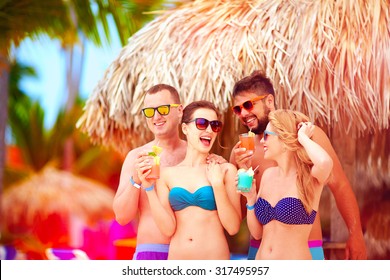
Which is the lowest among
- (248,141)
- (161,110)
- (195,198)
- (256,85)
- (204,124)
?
(195,198)

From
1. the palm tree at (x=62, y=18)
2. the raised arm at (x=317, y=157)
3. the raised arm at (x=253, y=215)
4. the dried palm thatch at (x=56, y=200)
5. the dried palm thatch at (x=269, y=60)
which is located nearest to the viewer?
the raised arm at (x=317, y=157)

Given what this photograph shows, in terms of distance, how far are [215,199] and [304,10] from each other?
149 centimetres

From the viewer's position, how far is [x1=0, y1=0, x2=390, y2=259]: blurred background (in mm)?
4973

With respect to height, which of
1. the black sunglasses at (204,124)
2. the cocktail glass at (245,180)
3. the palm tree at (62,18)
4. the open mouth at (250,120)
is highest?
the palm tree at (62,18)

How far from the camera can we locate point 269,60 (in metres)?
4.35

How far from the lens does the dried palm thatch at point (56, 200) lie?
38.1 feet

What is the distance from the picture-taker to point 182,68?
460 centimetres

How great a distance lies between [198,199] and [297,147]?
0.60 metres

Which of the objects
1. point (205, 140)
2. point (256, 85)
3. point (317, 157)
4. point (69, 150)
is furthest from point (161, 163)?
point (69, 150)

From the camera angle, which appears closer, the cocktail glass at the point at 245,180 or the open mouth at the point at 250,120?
the cocktail glass at the point at 245,180

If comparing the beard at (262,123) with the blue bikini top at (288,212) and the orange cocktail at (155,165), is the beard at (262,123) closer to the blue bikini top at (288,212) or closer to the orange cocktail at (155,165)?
the blue bikini top at (288,212)

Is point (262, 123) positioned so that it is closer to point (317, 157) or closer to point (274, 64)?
point (317, 157)

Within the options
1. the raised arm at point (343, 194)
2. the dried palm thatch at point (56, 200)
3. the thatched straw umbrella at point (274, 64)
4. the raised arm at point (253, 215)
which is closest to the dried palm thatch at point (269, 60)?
the thatched straw umbrella at point (274, 64)
